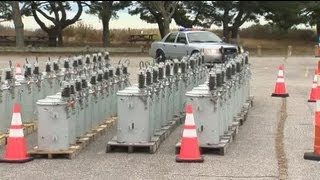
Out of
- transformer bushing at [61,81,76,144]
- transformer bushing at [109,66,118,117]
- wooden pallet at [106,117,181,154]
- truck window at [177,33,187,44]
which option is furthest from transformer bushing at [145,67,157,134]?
truck window at [177,33,187,44]

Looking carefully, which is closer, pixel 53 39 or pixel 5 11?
pixel 5 11

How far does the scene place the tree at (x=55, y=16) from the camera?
49.3 meters

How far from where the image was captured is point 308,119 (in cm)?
1285

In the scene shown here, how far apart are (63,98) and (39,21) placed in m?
44.3

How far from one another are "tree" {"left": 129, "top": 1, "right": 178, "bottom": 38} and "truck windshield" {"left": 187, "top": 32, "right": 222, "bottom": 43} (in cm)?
1806

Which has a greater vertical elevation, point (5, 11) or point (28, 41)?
point (5, 11)

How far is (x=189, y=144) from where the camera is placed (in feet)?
28.2

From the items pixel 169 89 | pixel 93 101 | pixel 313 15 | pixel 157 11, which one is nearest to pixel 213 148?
pixel 169 89

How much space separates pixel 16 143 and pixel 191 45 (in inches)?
686

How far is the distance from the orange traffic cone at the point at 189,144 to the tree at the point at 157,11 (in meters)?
35.9

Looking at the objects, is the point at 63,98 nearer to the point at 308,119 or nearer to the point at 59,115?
the point at 59,115

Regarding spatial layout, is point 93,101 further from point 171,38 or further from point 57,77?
point 171,38

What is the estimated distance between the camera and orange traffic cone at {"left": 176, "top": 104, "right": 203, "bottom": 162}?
8.59m

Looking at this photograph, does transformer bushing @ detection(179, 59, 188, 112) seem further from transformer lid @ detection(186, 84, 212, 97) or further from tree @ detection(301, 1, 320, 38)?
tree @ detection(301, 1, 320, 38)
